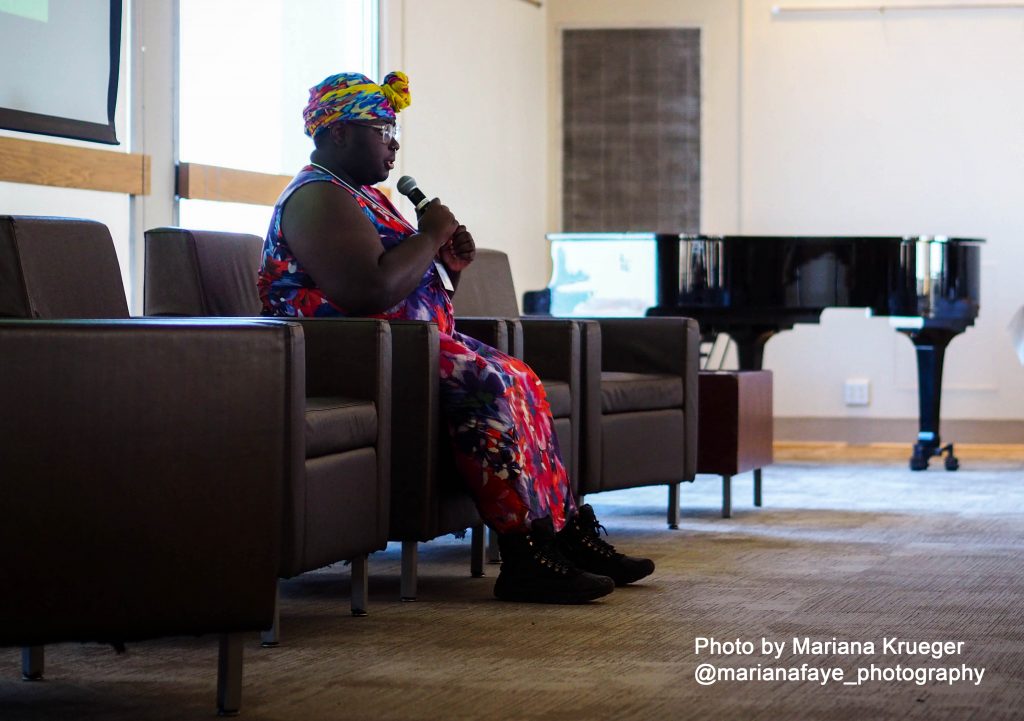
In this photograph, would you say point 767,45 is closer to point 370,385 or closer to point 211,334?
point 370,385

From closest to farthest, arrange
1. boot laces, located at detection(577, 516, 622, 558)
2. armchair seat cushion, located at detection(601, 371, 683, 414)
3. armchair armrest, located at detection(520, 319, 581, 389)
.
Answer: boot laces, located at detection(577, 516, 622, 558)
armchair armrest, located at detection(520, 319, 581, 389)
armchair seat cushion, located at detection(601, 371, 683, 414)

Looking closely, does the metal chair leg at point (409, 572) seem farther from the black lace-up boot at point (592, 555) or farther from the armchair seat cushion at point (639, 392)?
the armchair seat cushion at point (639, 392)

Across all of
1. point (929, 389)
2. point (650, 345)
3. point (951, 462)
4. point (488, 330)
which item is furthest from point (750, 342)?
point (488, 330)

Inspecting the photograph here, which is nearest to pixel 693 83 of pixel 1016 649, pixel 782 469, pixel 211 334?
pixel 782 469

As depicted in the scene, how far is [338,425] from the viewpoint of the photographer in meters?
2.64

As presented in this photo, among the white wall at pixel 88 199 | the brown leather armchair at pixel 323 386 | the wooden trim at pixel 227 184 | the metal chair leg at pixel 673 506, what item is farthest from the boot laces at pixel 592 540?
the wooden trim at pixel 227 184

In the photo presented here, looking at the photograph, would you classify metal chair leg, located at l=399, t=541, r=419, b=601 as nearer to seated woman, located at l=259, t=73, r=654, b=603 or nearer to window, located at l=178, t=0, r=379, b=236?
seated woman, located at l=259, t=73, r=654, b=603

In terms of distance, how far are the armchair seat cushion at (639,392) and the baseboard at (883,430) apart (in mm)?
3489

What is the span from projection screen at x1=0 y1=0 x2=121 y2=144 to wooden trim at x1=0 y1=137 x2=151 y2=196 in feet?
Answer: 0.15

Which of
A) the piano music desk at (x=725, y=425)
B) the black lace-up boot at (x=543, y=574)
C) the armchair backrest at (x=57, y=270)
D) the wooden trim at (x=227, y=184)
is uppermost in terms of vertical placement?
the wooden trim at (x=227, y=184)

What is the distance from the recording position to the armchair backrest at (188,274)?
3.34 meters

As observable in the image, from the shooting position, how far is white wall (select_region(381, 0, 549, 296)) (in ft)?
20.8

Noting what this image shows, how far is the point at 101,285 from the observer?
2977mm

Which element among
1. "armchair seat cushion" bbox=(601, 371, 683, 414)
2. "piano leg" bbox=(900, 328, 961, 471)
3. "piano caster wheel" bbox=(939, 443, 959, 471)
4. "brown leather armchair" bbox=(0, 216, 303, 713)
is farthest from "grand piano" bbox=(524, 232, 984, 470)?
"brown leather armchair" bbox=(0, 216, 303, 713)
